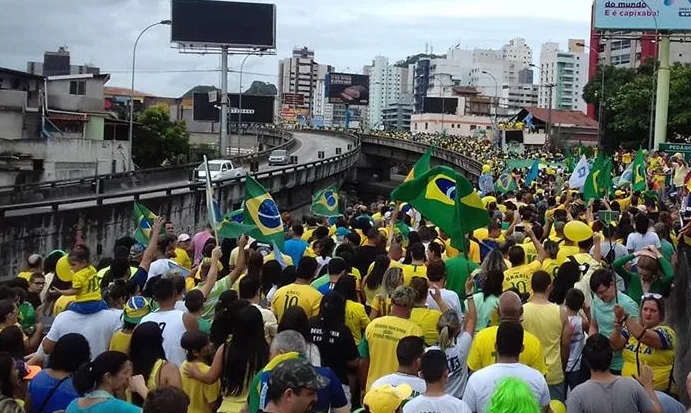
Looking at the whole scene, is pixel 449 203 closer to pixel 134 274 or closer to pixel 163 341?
pixel 134 274

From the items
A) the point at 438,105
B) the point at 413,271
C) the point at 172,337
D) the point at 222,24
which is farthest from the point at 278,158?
the point at 438,105

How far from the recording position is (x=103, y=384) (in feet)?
17.9

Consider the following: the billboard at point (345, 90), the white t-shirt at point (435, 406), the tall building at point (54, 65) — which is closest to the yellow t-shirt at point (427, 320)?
the white t-shirt at point (435, 406)

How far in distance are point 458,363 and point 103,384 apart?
2.70 meters

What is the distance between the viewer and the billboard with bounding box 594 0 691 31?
163 feet

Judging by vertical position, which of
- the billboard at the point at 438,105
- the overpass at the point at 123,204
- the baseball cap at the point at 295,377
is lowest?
the overpass at the point at 123,204

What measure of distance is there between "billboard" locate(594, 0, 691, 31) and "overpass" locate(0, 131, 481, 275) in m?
11.7

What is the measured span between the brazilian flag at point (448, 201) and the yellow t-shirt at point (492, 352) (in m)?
2.75

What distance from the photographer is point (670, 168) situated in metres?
26.7

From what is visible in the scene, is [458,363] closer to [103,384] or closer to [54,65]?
[103,384]

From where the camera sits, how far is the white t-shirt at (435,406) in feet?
17.3

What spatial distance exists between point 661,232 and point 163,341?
762 centimetres

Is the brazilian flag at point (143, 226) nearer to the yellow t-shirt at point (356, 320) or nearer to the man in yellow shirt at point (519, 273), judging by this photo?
the man in yellow shirt at point (519, 273)

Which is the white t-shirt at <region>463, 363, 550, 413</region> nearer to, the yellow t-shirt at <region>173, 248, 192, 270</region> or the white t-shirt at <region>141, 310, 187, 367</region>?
the white t-shirt at <region>141, 310, 187, 367</region>
